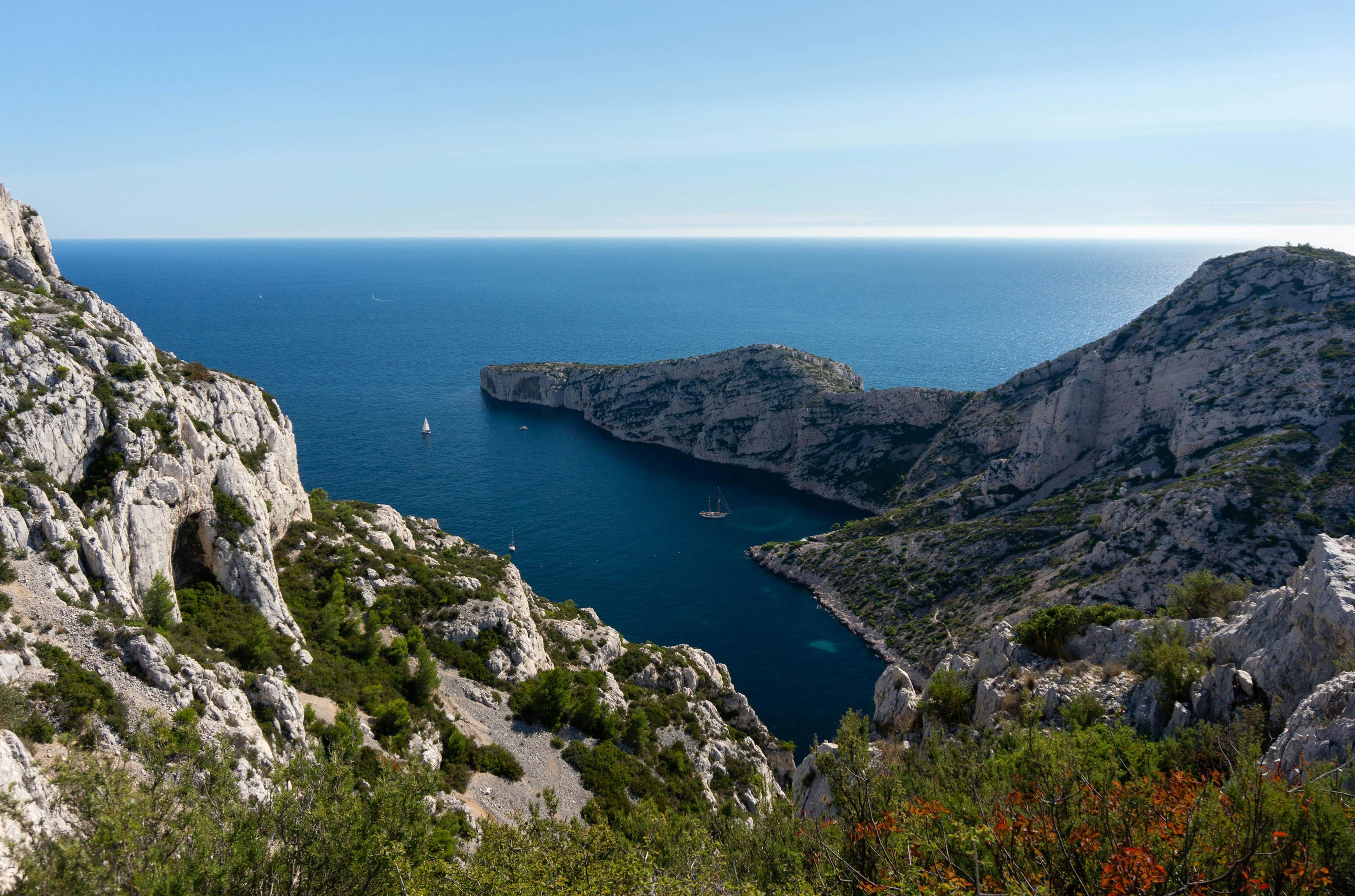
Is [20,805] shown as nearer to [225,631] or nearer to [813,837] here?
[225,631]

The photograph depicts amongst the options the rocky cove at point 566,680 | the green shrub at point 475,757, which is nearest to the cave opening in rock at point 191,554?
the rocky cove at point 566,680

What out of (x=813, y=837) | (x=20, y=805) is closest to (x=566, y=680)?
(x=813, y=837)

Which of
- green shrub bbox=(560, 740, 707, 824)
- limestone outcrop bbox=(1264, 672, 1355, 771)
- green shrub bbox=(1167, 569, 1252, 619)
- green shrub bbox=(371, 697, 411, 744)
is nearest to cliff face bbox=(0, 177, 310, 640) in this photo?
green shrub bbox=(371, 697, 411, 744)

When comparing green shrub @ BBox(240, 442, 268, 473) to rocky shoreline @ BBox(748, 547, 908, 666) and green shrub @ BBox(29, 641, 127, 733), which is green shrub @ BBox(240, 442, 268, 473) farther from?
rocky shoreline @ BBox(748, 547, 908, 666)

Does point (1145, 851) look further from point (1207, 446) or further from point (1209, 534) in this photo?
point (1207, 446)

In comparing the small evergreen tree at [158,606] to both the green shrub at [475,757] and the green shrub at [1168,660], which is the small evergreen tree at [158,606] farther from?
the green shrub at [1168,660]

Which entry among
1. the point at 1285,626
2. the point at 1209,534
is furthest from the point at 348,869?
the point at 1209,534

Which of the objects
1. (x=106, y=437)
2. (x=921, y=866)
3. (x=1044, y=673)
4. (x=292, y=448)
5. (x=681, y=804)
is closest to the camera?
(x=921, y=866)
